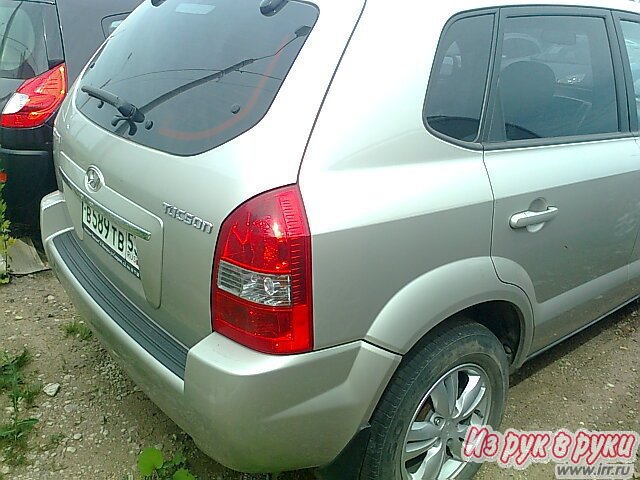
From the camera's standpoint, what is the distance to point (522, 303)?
6.82 feet

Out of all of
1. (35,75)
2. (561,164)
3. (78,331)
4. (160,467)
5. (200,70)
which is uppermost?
(200,70)

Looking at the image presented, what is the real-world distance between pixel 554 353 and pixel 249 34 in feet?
7.29

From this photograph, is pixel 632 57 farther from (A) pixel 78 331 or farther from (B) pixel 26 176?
(B) pixel 26 176

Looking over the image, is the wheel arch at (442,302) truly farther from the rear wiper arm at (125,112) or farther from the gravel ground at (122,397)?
the rear wiper arm at (125,112)

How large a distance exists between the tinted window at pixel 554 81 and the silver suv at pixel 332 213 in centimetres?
1

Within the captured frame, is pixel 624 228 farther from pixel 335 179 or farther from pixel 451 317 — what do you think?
pixel 335 179

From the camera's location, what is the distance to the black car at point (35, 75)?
331 cm

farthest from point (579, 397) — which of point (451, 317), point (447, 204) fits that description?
point (447, 204)

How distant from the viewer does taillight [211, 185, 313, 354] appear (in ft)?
4.75

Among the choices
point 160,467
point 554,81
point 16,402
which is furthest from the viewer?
point 16,402

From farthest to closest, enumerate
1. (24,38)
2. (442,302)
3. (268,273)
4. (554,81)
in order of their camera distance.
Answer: (24,38) < (554,81) < (442,302) < (268,273)

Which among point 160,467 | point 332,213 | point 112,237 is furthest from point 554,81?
point 160,467

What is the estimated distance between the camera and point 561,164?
208cm

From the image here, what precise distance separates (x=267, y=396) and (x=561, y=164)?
1300 millimetres
